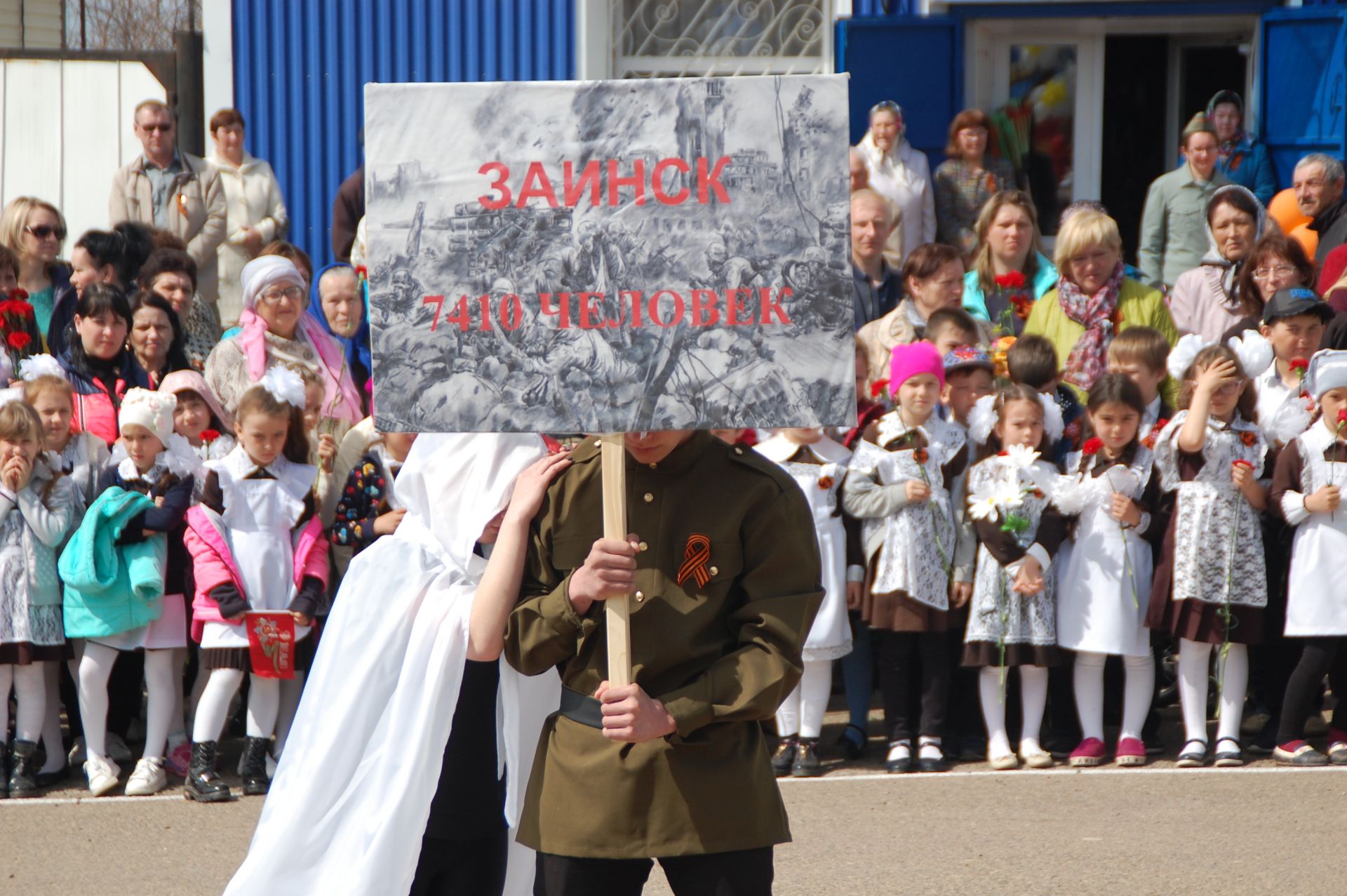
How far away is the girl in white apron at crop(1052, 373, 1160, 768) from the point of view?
635 centimetres

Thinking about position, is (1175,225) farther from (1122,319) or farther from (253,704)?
(253,704)

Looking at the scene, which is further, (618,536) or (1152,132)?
(1152,132)

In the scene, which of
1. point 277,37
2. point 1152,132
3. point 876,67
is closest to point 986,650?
point 876,67

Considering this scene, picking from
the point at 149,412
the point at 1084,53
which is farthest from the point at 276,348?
the point at 1084,53

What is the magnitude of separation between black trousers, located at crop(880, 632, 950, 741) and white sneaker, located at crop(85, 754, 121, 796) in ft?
9.44

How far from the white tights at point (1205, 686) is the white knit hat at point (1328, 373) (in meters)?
1.02

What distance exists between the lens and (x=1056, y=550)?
6.42 m

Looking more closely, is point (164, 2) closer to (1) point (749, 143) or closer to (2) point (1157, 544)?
(2) point (1157, 544)

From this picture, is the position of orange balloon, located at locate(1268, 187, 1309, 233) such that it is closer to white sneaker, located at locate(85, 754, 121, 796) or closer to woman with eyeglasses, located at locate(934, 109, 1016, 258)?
woman with eyeglasses, located at locate(934, 109, 1016, 258)

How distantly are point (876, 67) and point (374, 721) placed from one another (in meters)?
7.87

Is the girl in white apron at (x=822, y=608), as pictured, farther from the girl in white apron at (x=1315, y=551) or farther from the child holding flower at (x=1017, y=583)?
the girl in white apron at (x=1315, y=551)

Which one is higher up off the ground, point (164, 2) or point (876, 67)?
point (164, 2)

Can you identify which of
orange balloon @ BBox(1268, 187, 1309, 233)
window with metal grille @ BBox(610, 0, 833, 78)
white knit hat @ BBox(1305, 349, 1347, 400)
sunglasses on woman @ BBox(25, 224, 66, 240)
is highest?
window with metal grille @ BBox(610, 0, 833, 78)

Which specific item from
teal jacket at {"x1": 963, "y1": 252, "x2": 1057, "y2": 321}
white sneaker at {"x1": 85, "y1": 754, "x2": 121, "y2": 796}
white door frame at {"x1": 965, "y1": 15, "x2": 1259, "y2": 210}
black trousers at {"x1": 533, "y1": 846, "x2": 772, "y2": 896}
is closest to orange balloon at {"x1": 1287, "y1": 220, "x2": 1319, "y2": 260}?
teal jacket at {"x1": 963, "y1": 252, "x2": 1057, "y2": 321}
